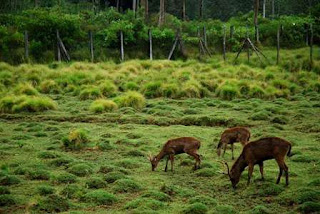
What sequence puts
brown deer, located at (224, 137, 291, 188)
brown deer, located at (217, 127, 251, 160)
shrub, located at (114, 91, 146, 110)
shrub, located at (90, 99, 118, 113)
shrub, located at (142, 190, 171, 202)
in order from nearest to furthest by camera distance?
shrub, located at (142, 190, 171, 202) < brown deer, located at (224, 137, 291, 188) < brown deer, located at (217, 127, 251, 160) < shrub, located at (90, 99, 118, 113) < shrub, located at (114, 91, 146, 110)

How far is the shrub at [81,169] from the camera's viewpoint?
40.8ft

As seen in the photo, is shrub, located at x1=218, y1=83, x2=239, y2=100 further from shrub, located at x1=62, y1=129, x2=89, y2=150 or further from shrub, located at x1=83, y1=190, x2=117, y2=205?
shrub, located at x1=83, y1=190, x2=117, y2=205

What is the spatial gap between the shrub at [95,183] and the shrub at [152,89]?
40.8 feet

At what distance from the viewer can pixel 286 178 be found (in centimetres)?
1112

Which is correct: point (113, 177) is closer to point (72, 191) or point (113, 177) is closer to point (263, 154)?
point (72, 191)

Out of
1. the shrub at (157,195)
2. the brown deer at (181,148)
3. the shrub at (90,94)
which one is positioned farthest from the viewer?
the shrub at (90,94)

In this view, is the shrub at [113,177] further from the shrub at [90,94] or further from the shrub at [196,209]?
the shrub at [90,94]

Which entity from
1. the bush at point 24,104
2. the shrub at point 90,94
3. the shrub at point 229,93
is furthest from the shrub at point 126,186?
the shrub at point 229,93

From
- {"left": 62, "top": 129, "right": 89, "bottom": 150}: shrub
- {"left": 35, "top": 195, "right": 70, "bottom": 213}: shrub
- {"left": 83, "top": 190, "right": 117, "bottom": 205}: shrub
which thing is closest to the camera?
{"left": 35, "top": 195, "right": 70, "bottom": 213}: shrub

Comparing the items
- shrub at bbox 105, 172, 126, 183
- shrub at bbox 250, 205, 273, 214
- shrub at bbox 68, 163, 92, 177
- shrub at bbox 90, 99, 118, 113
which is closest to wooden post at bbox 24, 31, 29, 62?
shrub at bbox 90, 99, 118, 113

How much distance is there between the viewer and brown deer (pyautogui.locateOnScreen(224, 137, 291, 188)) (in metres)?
11.0

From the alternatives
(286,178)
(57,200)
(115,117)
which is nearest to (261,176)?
(286,178)

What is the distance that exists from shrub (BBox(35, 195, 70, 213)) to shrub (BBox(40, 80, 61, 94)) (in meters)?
15.1

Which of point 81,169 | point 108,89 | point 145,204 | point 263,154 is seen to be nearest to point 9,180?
point 81,169
